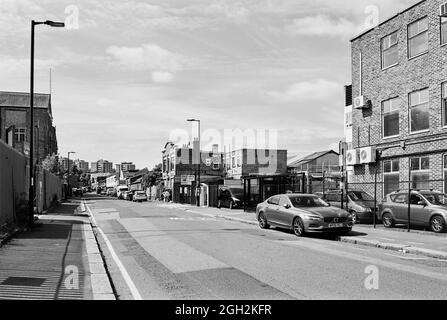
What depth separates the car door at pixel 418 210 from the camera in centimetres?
1700

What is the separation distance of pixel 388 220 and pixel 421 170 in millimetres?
4337

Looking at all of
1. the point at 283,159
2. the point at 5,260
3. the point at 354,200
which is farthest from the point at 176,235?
the point at 283,159

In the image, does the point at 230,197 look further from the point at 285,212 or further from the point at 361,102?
the point at 285,212

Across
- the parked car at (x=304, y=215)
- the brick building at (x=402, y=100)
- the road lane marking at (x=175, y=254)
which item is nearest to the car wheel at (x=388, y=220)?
the brick building at (x=402, y=100)

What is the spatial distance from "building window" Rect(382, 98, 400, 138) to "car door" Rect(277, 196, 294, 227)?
857 cm

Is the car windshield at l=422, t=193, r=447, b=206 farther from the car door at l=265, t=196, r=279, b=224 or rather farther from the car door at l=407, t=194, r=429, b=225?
the car door at l=265, t=196, r=279, b=224

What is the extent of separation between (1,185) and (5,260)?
5.59 metres

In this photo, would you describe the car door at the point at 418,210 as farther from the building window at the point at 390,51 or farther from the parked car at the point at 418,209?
the building window at the point at 390,51

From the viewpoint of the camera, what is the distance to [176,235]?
16.5 meters

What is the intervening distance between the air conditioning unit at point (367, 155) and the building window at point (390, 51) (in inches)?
163

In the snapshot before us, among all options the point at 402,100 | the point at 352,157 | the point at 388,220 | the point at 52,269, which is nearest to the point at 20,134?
the point at 352,157

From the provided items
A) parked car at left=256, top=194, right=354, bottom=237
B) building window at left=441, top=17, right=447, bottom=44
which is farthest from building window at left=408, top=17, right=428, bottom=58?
parked car at left=256, top=194, right=354, bottom=237

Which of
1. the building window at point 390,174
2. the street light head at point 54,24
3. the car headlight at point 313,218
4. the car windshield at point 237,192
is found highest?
the street light head at point 54,24
